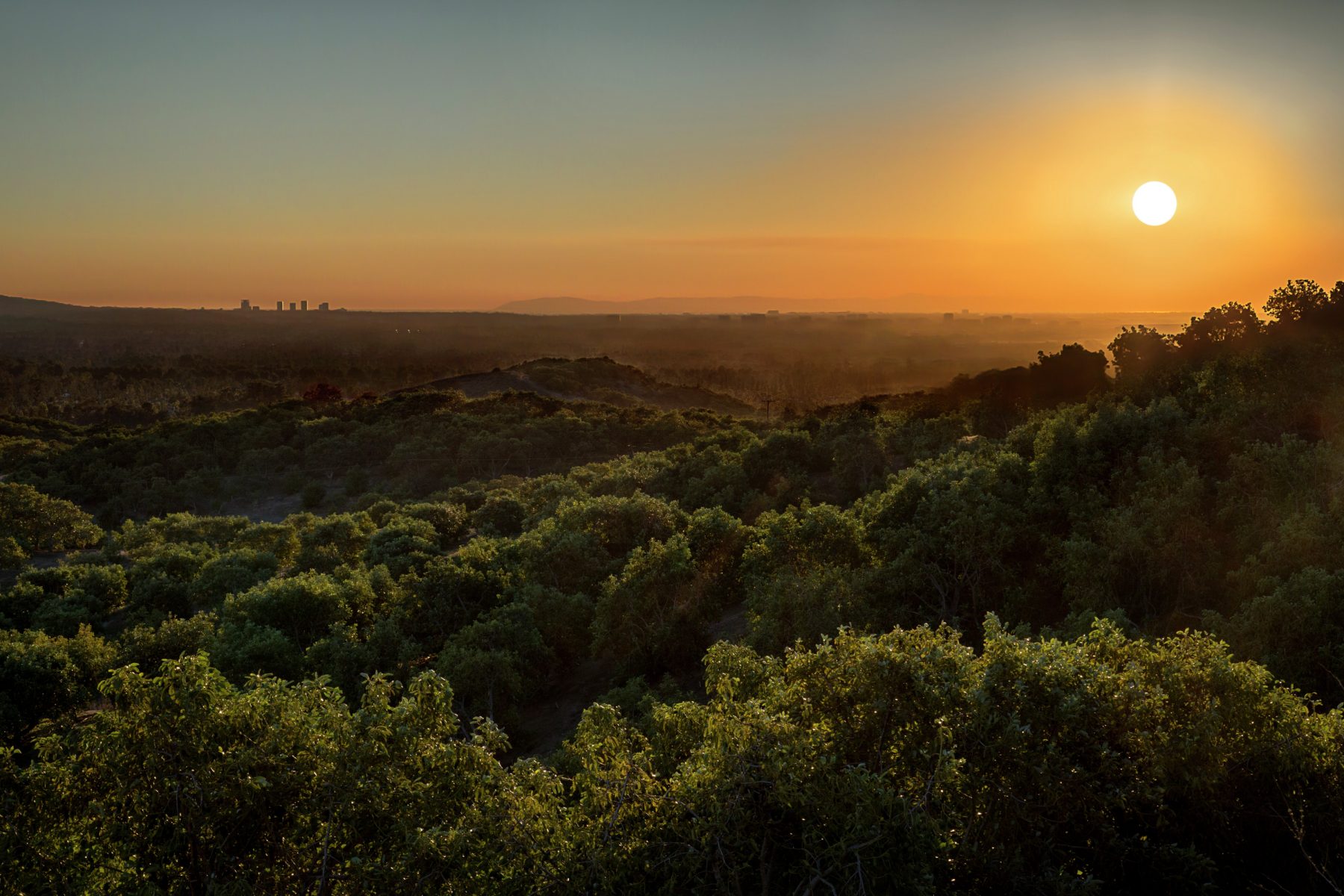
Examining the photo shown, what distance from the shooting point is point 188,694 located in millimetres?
6523

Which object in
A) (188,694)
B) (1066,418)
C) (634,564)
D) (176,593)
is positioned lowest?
(176,593)

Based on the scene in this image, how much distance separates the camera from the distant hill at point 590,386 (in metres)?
81.1

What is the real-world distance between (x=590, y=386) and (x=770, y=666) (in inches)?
3005

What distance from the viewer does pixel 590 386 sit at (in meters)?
84.4

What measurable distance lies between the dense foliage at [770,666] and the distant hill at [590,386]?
4314 centimetres

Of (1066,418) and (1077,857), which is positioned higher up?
(1066,418)

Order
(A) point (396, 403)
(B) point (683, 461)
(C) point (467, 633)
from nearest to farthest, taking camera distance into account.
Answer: (C) point (467, 633) < (B) point (683, 461) < (A) point (396, 403)

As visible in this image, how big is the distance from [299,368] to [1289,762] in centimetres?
15097

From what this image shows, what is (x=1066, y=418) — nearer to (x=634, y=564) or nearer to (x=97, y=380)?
(x=634, y=564)

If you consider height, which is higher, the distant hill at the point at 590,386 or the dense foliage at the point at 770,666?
the distant hill at the point at 590,386

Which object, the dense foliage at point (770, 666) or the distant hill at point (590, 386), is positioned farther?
the distant hill at point (590, 386)

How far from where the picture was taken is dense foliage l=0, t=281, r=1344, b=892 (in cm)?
626

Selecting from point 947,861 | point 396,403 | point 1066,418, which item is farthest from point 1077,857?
point 396,403

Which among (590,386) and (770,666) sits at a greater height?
(590,386)
